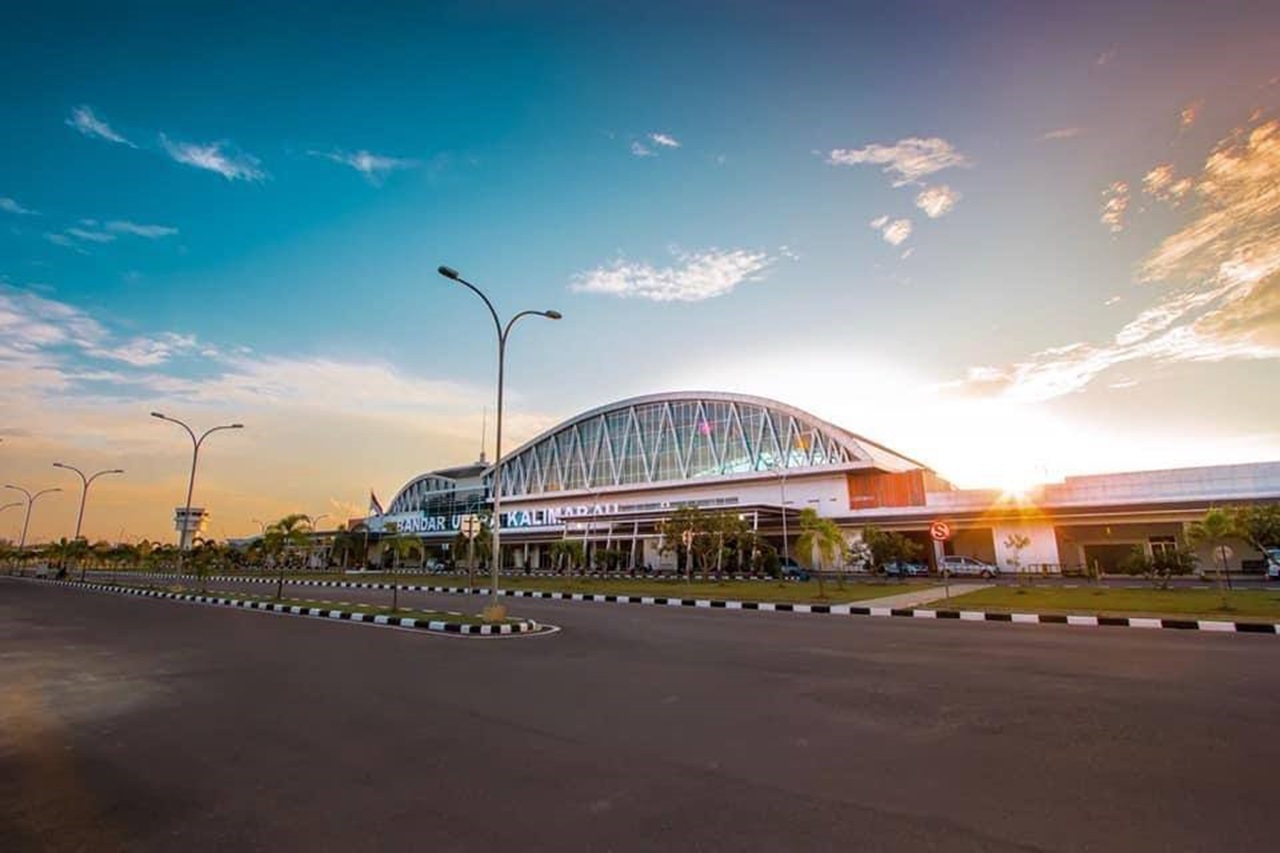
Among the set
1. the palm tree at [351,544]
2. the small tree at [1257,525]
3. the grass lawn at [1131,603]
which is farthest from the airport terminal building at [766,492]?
the grass lawn at [1131,603]

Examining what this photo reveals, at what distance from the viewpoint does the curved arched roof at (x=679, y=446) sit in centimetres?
5494

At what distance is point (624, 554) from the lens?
5650cm

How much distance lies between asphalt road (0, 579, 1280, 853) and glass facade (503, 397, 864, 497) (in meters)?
43.9

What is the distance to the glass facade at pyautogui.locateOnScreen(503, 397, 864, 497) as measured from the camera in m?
55.6

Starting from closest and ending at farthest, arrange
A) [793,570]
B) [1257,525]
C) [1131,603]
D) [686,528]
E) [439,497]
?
[1131,603]
[1257,525]
[686,528]
[793,570]
[439,497]

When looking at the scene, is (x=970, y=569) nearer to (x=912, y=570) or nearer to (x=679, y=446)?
(x=912, y=570)

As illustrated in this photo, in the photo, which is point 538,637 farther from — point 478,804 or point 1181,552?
point 1181,552

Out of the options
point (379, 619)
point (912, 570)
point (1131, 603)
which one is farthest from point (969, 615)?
point (912, 570)

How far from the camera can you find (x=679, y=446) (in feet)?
206

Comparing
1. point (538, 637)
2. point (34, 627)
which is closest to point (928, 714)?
point (538, 637)

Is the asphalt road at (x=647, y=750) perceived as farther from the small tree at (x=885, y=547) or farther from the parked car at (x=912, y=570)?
the parked car at (x=912, y=570)

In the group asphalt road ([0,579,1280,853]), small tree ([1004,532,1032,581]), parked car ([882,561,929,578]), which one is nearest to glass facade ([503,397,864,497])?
parked car ([882,561,929,578])

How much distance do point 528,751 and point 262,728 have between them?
2.78 metres

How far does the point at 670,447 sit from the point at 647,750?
58239mm
